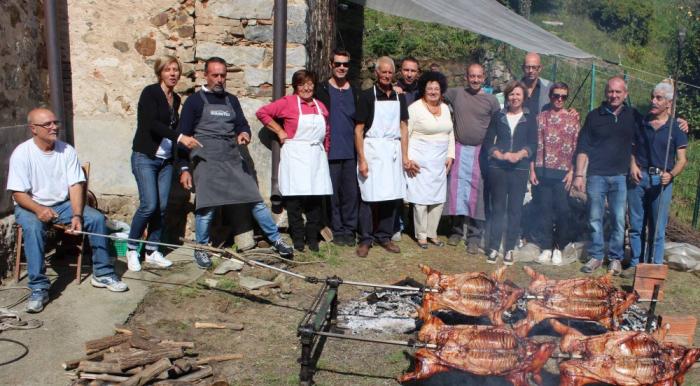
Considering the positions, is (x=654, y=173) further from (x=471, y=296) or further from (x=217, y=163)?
(x=217, y=163)

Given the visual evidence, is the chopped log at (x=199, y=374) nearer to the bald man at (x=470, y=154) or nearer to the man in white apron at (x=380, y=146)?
the man in white apron at (x=380, y=146)

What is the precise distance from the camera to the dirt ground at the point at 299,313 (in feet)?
14.2

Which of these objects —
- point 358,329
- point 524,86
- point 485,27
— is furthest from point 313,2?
point 358,329

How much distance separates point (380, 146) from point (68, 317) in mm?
3332

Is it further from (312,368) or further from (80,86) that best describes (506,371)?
(80,86)

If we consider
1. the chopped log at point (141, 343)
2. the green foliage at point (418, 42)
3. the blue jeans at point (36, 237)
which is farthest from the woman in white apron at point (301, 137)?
the green foliage at point (418, 42)

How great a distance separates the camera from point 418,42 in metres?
17.0

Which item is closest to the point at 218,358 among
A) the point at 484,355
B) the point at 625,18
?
the point at 484,355

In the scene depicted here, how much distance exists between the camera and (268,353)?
15.1ft

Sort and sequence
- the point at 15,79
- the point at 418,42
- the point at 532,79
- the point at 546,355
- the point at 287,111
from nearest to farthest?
the point at 546,355, the point at 15,79, the point at 287,111, the point at 532,79, the point at 418,42

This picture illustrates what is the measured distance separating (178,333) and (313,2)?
4.16 m

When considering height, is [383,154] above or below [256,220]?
above

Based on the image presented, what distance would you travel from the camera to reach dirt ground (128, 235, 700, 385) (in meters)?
4.34

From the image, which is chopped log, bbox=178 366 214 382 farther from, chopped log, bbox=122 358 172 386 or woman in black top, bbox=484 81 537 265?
woman in black top, bbox=484 81 537 265
